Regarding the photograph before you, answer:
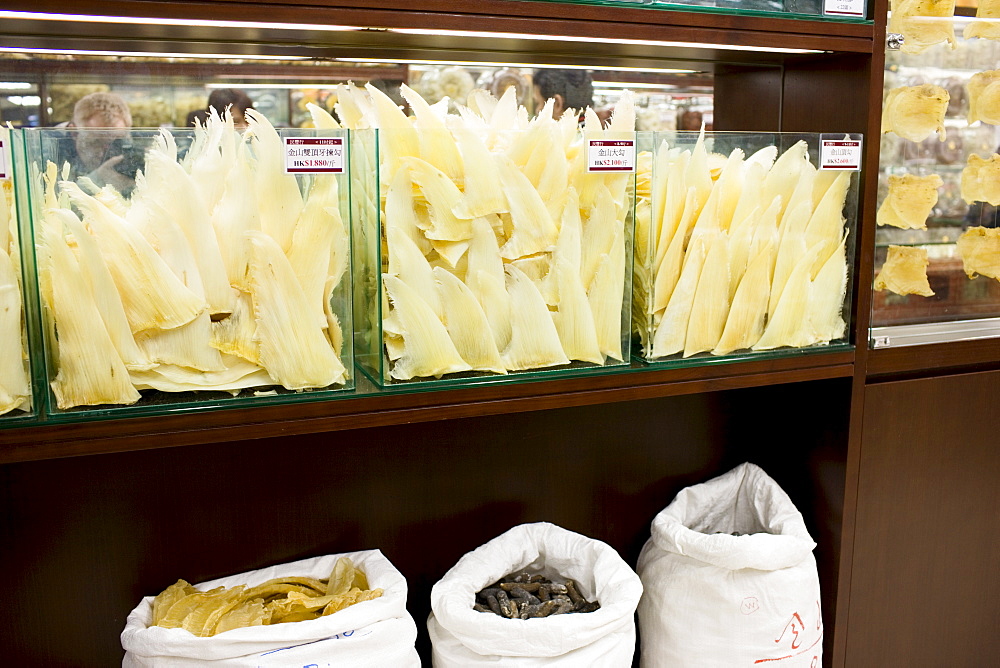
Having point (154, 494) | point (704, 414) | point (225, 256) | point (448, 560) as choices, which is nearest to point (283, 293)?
point (225, 256)

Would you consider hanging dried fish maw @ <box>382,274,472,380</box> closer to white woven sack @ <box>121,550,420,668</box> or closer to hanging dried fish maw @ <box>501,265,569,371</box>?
hanging dried fish maw @ <box>501,265,569,371</box>

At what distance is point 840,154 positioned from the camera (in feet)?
5.12

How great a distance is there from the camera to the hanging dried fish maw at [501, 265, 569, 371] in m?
1.37

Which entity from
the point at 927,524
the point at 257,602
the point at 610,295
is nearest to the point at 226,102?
the point at 610,295

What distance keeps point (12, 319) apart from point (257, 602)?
0.65m

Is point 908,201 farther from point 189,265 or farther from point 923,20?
point 189,265

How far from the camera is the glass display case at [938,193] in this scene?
1677mm

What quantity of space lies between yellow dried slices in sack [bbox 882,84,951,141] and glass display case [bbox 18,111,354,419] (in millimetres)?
1056

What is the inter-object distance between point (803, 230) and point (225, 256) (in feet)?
3.23

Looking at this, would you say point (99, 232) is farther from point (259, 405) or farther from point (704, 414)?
point (704, 414)

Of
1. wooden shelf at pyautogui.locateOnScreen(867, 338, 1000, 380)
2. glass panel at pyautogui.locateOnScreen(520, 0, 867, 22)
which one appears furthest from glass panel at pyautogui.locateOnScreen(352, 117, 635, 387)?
wooden shelf at pyautogui.locateOnScreen(867, 338, 1000, 380)

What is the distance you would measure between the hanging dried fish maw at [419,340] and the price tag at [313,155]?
179 millimetres

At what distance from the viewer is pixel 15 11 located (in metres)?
1.10

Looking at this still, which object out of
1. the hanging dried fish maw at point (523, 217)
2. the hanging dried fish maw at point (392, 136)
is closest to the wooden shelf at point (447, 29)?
the hanging dried fish maw at point (392, 136)
